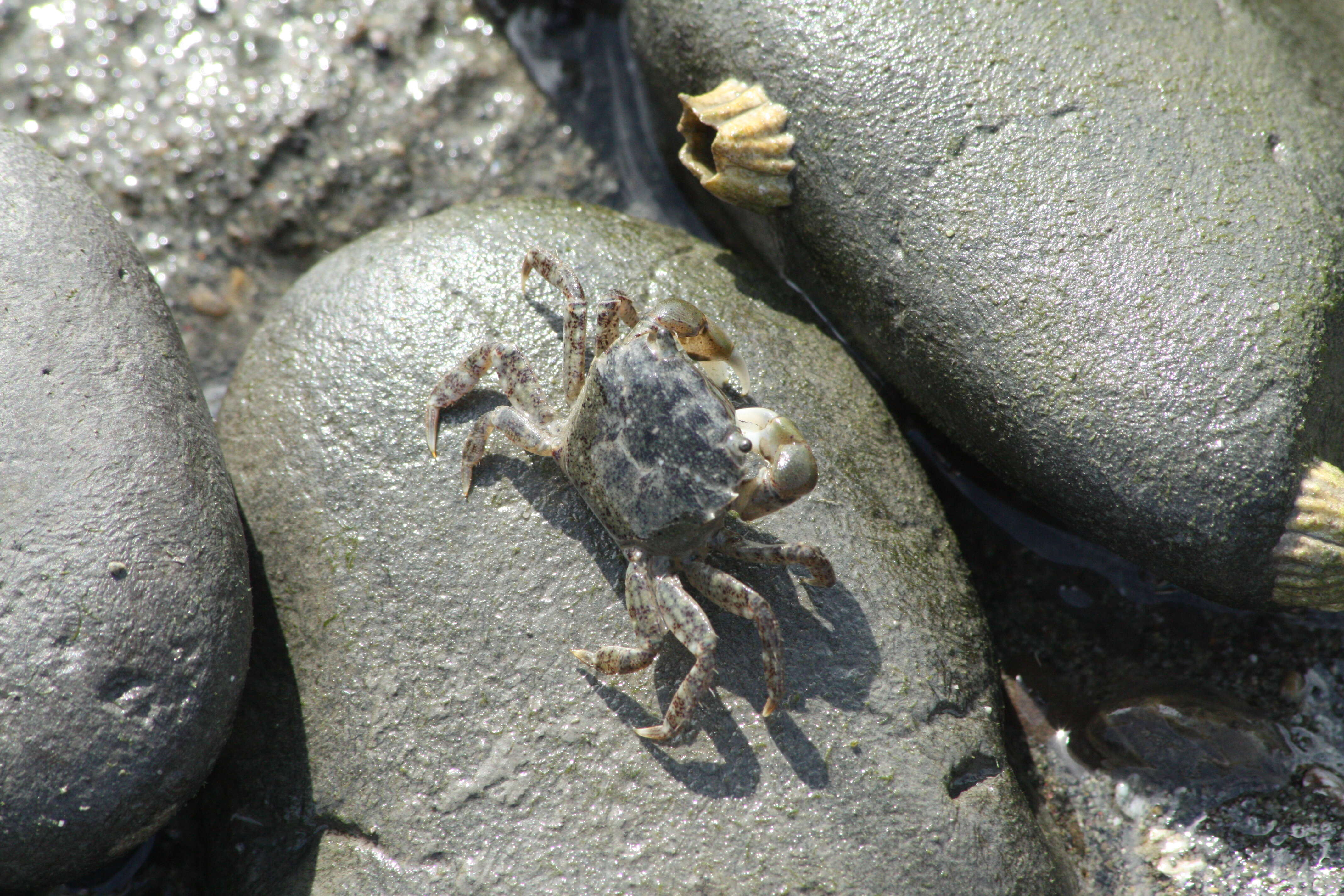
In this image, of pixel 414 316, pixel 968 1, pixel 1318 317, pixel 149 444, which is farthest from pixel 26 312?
pixel 1318 317

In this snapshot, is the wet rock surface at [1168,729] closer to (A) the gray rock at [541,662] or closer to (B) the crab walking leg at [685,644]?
(A) the gray rock at [541,662]

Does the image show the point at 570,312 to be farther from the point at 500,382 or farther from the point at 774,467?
the point at 774,467

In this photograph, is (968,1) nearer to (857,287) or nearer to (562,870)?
(857,287)

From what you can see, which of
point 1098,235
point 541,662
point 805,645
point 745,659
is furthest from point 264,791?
point 1098,235

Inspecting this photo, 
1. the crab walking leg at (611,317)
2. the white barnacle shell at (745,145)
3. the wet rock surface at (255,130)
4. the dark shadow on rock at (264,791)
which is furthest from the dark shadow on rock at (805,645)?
the wet rock surface at (255,130)

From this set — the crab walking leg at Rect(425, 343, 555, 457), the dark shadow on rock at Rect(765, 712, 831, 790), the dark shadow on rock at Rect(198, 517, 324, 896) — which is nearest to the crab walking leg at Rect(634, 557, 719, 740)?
the dark shadow on rock at Rect(765, 712, 831, 790)
